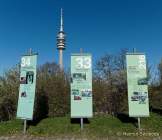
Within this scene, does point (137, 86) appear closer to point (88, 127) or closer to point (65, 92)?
point (88, 127)

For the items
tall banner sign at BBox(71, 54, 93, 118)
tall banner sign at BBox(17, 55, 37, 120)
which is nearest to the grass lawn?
tall banner sign at BBox(71, 54, 93, 118)

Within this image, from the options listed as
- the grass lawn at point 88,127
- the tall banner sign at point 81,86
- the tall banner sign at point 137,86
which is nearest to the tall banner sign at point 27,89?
the grass lawn at point 88,127

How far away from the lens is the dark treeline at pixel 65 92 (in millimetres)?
28547

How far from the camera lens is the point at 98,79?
114 ft

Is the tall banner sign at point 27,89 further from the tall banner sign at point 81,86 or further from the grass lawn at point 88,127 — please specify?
the tall banner sign at point 81,86

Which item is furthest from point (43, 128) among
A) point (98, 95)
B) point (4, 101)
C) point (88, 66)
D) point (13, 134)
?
point (4, 101)

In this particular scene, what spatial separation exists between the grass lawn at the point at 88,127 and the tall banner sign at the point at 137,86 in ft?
4.11

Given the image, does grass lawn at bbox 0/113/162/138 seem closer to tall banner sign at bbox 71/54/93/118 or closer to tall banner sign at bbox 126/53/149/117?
tall banner sign at bbox 71/54/93/118

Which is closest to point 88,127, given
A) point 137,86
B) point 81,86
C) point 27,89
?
point 81,86

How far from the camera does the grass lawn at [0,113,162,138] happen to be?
1890cm

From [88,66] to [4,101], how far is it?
1648 cm

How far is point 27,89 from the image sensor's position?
814 inches

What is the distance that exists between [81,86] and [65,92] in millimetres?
8715

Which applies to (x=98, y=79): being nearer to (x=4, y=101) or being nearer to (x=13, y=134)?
(x=4, y=101)
